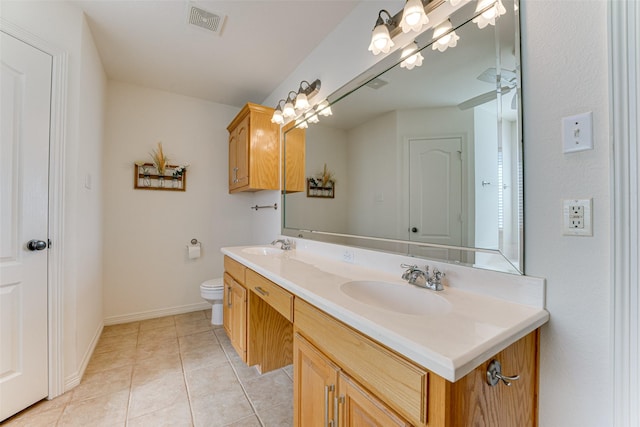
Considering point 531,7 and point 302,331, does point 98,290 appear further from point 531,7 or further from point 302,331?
point 531,7

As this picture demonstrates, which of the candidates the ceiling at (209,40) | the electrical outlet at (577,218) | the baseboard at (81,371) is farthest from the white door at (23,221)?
the electrical outlet at (577,218)

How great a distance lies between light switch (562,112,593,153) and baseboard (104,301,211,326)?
10.6ft

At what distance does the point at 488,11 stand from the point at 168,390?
2485 mm

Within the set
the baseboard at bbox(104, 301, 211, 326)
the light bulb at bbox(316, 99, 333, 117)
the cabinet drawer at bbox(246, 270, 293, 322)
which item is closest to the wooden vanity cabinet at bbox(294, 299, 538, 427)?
the cabinet drawer at bbox(246, 270, 293, 322)

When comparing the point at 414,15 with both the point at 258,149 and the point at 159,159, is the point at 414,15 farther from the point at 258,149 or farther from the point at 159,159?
the point at 159,159

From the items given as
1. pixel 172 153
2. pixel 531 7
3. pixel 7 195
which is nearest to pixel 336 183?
pixel 531 7

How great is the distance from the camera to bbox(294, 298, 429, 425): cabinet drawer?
0.60 m

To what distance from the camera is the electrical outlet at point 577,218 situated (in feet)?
2.38

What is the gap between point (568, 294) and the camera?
2.48 feet

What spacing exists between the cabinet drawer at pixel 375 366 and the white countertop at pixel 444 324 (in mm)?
35

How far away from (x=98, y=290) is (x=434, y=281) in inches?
106

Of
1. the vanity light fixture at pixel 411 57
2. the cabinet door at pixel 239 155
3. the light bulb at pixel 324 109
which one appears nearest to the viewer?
the vanity light fixture at pixel 411 57

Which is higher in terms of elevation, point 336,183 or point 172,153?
point 172,153

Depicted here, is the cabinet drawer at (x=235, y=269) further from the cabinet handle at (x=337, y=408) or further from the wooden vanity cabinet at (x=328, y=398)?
the cabinet handle at (x=337, y=408)
